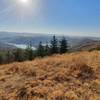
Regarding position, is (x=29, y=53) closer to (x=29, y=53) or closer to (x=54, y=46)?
(x=29, y=53)

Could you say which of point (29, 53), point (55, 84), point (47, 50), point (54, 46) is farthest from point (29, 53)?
point (55, 84)

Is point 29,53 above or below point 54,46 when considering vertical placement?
below

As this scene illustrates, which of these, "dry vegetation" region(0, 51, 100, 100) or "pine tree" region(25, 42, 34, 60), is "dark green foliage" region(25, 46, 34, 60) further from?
"dry vegetation" region(0, 51, 100, 100)

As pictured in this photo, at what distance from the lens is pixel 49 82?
648cm

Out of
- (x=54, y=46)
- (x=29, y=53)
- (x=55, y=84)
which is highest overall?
(x=55, y=84)

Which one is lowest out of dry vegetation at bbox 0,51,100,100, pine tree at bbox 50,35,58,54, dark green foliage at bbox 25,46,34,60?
dark green foliage at bbox 25,46,34,60

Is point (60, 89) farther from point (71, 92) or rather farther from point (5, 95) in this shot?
point (5, 95)

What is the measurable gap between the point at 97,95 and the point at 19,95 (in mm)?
2394

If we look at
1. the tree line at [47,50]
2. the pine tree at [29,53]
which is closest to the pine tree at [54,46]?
the tree line at [47,50]

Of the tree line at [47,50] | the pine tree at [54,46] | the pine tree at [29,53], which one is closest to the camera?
the tree line at [47,50]

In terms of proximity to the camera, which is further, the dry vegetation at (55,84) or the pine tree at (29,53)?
the pine tree at (29,53)

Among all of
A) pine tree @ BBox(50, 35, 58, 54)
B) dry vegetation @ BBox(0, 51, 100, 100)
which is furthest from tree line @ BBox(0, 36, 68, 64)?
dry vegetation @ BBox(0, 51, 100, 100)

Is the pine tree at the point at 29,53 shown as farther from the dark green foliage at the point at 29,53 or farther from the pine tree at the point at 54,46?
the pine tree at the point at 54,46

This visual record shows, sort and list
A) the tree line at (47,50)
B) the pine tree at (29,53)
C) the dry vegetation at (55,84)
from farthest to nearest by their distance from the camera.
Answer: the pine tree at (29,53) < the tree line at (47,50) < the dry vegetation at (55,84)
